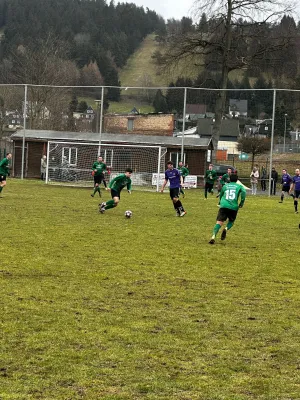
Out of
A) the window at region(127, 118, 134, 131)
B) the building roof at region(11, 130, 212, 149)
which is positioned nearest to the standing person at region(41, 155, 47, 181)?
the building roof at region(11, 130, 212, 149)

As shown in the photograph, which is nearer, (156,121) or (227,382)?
(227,382)

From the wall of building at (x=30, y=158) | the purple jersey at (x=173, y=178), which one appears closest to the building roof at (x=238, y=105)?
the wall of building at (x=30, y=158)

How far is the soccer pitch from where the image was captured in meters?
6.21

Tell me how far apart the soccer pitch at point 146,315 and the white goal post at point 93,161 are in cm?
2351

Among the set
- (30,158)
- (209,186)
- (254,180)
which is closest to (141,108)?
(30,158)

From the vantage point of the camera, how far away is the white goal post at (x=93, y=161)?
41531mm

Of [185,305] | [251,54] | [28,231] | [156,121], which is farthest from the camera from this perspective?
[156,121]

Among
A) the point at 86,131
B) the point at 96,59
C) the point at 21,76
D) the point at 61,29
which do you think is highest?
the point at 61,29

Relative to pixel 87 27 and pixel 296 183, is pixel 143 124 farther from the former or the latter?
pixel 87 27

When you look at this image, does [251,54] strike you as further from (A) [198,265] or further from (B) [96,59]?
(B) [96,59]

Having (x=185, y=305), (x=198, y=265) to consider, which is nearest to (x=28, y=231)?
(x=198, y=265)

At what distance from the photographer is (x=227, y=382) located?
625cm

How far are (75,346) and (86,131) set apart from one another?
139 feet

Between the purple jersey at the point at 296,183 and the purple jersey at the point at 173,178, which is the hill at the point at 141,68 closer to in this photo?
the purple jersey at the point at 296,183
